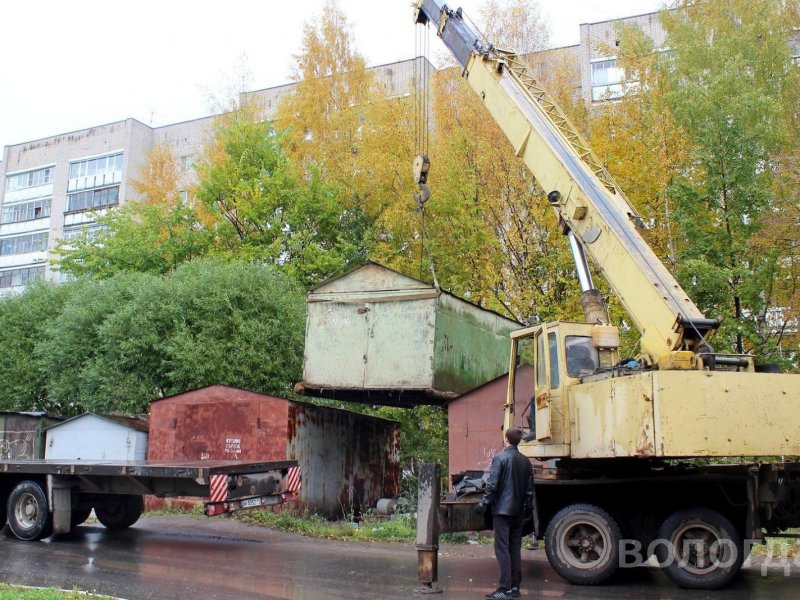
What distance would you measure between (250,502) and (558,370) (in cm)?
542

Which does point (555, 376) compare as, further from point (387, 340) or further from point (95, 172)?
point (95, 172)

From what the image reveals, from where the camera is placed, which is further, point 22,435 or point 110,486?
point 22,435

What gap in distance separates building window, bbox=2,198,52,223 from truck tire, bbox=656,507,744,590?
172ft

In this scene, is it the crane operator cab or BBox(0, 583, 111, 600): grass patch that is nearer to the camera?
BBox(0, 583, 111, 600): grass patch

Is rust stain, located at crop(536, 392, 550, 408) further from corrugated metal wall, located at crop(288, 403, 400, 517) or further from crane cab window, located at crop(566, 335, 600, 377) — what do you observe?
corrugated metal wall, located at crop(288, 403, 400, 517)

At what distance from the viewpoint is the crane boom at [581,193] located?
825 centimetres

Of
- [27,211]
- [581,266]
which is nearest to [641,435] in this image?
[581,266]

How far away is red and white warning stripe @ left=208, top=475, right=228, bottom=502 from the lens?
1087 cm

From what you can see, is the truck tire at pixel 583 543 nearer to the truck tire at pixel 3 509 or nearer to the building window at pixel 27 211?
the truck tire at pixel 3 509

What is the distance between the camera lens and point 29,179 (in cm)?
5422

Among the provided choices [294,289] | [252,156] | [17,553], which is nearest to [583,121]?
[294,289]

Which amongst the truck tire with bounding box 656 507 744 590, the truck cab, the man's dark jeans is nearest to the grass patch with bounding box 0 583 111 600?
the man's dark jeans

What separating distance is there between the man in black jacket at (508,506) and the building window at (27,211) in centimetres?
5174

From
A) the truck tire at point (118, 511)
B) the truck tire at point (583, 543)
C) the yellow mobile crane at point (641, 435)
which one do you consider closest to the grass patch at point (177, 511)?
the truck tire at point (118, 511)
